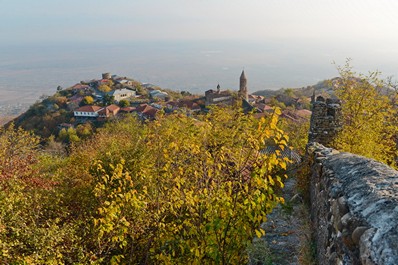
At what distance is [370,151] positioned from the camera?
383 inches

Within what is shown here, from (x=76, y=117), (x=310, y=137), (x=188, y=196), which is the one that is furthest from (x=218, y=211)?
(x=76, y=117)

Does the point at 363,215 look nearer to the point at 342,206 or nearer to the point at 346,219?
the point at 346,219

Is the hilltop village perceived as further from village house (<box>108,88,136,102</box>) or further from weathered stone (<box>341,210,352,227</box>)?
weathered stone (<box>341,210,352,227</box>)

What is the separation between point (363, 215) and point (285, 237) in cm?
488

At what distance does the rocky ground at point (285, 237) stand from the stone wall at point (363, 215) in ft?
7.12

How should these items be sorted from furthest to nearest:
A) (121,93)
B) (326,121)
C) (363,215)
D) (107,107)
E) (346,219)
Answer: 1. (121,93)
2. (107,107)
3. (326,121)
4. (346,219)
5. (363,215)

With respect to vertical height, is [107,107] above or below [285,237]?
below

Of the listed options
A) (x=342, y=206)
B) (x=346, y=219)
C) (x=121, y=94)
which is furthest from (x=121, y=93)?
(x=346, y=219)

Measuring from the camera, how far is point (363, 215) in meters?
3.23

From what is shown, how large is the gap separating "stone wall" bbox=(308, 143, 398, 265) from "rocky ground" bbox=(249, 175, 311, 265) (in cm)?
217

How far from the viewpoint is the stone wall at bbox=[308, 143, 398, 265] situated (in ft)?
9.05

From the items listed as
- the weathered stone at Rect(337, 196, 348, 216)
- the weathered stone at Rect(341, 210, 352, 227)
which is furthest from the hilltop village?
the weathered stone at Rect(341, 210, 352, 227)

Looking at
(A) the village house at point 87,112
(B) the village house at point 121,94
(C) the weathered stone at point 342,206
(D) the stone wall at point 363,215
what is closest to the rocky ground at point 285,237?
(D) the stone wall at point 363,215

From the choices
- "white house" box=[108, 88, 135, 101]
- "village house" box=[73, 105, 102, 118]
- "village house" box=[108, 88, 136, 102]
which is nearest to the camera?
"village house" box=[73, 105, 102, 118]
